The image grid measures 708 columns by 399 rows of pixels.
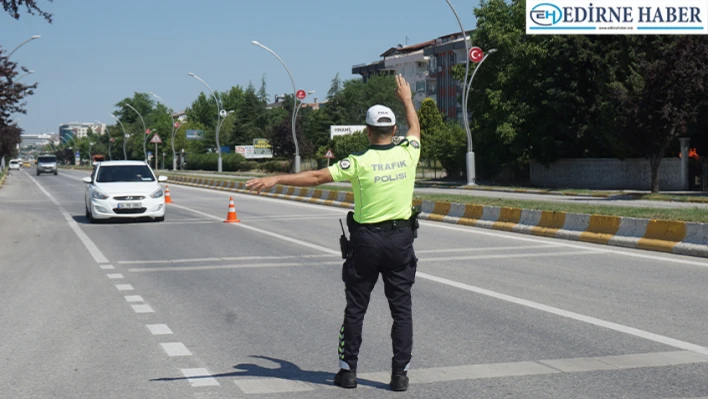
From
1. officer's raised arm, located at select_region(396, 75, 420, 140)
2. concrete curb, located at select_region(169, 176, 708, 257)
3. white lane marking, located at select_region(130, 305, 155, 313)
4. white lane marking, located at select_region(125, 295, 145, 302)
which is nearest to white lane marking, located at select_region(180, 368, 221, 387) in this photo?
officer's raised arm, located at select_region(396, 75, 420, 140)

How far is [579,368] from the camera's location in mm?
6523


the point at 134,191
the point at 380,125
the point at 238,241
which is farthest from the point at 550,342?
the point at 134,191

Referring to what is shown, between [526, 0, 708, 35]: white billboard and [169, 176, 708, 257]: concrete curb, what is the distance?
2109 cm

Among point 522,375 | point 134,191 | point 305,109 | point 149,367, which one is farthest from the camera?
point 305,109

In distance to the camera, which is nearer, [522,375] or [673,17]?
[522,375]

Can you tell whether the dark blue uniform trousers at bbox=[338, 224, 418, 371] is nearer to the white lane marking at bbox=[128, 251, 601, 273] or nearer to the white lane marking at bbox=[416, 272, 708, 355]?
the white lane marking at bbox=[416, 272, 708, 355]

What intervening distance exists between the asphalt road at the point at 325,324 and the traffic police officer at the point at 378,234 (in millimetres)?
340

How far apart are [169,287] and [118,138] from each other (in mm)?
180032

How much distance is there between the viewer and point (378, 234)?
19.3 ft

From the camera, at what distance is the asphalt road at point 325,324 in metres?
6.21

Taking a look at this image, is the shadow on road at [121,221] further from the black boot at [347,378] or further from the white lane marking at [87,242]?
the black boot at [347,378]

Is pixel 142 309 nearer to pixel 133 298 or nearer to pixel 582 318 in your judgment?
pixel 133 298

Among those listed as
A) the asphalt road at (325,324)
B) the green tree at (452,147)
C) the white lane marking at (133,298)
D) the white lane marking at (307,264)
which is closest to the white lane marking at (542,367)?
the asphalt road at (325,324)

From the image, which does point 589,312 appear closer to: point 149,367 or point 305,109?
point 149,367
